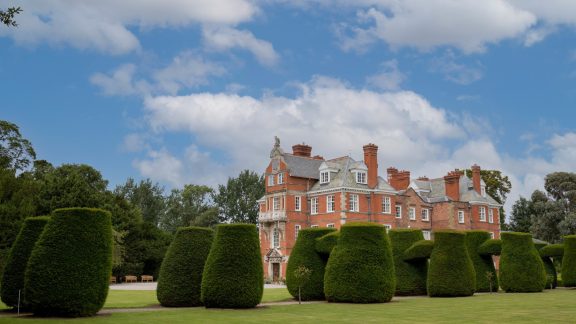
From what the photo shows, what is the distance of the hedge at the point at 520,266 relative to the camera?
32.2 meters

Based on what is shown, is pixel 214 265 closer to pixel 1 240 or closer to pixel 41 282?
pixel 41 282

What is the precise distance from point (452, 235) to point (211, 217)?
5576 centimetres

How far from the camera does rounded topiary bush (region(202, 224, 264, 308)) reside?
20.8m

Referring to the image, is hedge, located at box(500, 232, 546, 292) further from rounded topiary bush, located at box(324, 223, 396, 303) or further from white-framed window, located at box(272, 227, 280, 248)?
white-framed window, located at box(272, 227, 280, 248)

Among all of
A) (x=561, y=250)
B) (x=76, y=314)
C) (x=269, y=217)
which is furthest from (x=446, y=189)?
(x=76, y=314)

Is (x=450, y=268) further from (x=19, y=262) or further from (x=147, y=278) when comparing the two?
(x=147, y=278)

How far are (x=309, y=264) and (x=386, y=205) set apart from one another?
32.5 metres

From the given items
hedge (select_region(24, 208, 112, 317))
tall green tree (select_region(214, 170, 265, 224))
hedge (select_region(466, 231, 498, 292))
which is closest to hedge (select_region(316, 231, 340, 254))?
hedge (select_region(24, 208, 112, 317))

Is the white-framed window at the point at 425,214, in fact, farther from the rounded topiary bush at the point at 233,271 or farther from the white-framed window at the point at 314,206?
the rounded topiary bush at the point at 233,271

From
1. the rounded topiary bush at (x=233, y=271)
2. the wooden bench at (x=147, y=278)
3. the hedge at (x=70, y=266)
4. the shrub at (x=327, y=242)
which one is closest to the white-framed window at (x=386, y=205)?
the wooden bench at (x=147, y=278)

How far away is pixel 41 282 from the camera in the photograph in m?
17.5

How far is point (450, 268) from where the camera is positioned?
2806cm

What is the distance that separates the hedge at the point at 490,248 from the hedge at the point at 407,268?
4.27 metres

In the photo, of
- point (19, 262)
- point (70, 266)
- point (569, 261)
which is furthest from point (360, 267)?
point (569, 261)
